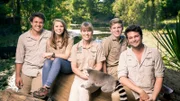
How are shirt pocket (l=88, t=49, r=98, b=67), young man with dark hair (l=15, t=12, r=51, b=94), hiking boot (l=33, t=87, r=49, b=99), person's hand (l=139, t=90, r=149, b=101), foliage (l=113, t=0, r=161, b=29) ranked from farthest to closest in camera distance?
foliage (l=113, t=0, r=161, b=29)
young man with dark hair (l=15, t=12, r=51, b=94)
shirt pocket (l=88, t=49, r=98, b=67)
hiking boot (l=33, t=87, r=49, b=99)
person's hand (l=139, t=90, r=149, b=101)

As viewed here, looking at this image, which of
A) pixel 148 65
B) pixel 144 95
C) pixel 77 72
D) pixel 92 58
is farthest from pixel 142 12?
pixel 144 95

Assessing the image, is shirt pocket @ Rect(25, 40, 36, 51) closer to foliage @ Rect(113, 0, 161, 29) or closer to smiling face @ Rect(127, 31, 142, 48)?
smiling face @ Rect(127, 31, 142, 48)

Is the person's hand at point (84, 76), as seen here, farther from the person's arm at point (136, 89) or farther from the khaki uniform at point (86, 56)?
the person's arm at point (136, 89)

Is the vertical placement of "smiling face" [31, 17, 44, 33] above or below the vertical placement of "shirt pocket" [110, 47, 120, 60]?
above

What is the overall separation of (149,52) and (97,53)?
2.45 feet

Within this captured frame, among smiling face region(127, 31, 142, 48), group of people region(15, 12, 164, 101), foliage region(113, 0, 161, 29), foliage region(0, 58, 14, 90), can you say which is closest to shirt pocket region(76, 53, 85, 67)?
group of people region(15, 12, 164, 101)

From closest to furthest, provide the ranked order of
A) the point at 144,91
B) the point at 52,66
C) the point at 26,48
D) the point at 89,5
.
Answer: the point at 144,91
the point at 52,66
the point at 26,48
the point at 89,5

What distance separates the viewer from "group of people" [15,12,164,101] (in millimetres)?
2752

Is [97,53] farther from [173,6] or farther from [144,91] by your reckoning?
[173,6]

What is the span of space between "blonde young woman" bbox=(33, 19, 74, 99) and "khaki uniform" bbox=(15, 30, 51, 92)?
109mm

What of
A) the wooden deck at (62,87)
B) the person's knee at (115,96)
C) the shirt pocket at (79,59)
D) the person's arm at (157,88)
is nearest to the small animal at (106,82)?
the person's knee at (115,96)

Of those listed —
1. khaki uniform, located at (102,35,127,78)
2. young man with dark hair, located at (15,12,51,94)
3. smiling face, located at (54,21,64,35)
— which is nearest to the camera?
smiling face, located at (54,21,64,35)

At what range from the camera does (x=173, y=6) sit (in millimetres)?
34125

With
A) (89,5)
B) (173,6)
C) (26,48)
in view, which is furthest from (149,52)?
(89,5)
